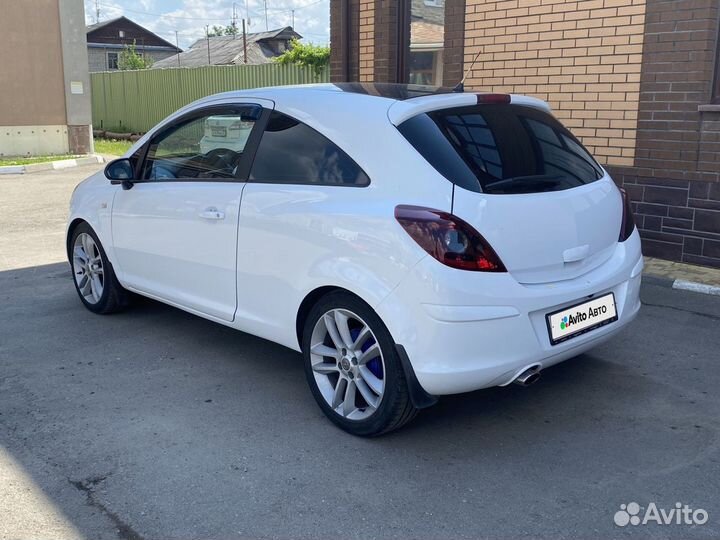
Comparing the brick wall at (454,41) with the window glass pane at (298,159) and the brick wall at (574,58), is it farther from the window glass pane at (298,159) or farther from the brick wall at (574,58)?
the window glass pane at (298,159)

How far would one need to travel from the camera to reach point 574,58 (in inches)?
317

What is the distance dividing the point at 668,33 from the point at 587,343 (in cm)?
453

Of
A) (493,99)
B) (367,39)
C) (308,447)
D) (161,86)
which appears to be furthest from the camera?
(161,86)

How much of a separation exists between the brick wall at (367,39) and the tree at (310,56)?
7.28m

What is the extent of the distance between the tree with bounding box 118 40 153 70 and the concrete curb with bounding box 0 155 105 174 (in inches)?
1353

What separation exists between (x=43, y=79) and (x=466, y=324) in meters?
17.1

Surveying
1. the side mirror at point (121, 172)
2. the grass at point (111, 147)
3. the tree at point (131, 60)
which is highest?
the tree at point (131, 60)

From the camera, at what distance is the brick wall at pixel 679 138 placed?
6996 millimetres

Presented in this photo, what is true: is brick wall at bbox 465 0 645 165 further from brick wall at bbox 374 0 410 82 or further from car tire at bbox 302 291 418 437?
car tire at bbox 302 291 418 437

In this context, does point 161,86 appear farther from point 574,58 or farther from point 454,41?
point 574,58

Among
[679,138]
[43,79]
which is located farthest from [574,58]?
[43,79]

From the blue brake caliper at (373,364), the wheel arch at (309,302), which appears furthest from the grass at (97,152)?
the blue brake caliper at (373,364)

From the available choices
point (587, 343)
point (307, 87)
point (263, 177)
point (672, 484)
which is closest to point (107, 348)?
point (263, 177)

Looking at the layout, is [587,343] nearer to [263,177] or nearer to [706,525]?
[706,525]
